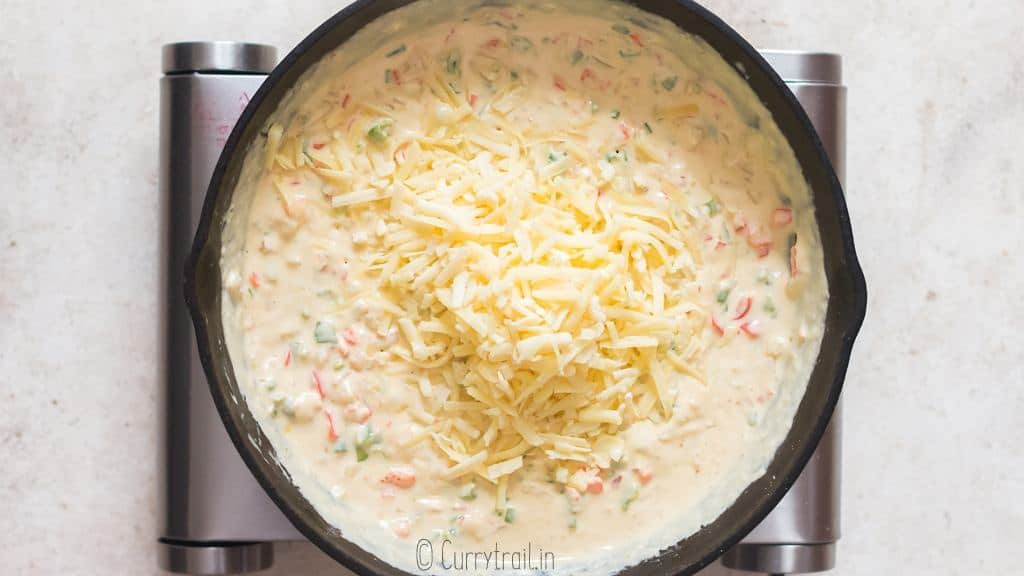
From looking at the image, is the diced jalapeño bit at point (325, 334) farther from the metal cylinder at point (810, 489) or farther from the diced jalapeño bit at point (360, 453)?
the metal cylinder at point (810, 489)

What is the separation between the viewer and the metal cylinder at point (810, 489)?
4.66ft

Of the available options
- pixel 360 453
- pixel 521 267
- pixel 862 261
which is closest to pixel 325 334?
pixel 360 453

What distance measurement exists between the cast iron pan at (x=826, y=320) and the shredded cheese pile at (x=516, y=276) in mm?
107

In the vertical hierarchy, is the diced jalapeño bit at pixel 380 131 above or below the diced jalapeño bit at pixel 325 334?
above

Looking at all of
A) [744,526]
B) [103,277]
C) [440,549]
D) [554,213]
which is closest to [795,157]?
[554,213]

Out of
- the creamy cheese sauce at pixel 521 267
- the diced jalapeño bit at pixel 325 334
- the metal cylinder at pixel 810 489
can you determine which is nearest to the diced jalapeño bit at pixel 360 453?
the creamy cheese sauce at pixel 521 267

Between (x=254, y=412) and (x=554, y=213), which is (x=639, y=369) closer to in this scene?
(x=554, y=213)

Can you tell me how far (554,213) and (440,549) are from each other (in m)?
0.42

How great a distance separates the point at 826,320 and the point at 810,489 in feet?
0.83

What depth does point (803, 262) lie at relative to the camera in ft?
4.36

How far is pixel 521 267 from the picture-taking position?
1277 mm

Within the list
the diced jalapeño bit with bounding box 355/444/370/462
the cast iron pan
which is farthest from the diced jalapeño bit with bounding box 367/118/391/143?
the diced jalapeño bit with bounding box 355/444/370/462

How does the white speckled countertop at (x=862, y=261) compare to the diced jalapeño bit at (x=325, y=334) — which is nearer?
the diced jalapeño bit at (x=325, y=334)

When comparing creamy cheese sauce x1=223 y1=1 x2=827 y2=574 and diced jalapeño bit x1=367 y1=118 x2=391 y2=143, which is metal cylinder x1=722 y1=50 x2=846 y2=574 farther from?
diced jalapeño bit x1=367 y1=118 x2=391 y2=143
